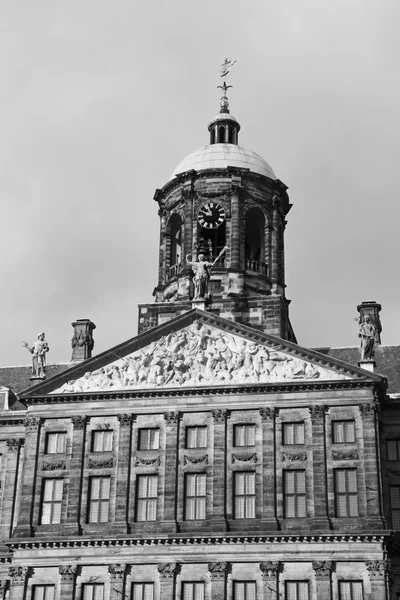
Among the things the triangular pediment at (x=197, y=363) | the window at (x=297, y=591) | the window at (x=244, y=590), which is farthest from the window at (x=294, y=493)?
the triangular pediment at (x=197, y=363)

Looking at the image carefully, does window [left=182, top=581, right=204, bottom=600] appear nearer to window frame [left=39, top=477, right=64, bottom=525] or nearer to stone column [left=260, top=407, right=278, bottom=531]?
stone column [left=260, top=407, right=278, bottom=531]

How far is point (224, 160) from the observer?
187 feet

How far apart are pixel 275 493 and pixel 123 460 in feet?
20.9

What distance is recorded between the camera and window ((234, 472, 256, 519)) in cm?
4603

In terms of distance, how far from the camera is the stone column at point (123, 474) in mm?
46594

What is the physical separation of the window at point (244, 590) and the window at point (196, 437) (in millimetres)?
5770

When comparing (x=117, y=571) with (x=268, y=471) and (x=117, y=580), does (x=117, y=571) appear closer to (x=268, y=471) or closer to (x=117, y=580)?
(x=117, y=580)

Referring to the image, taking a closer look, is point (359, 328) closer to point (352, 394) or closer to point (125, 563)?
point (352, 394)

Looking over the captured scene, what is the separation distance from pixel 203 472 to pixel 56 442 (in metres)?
6.50

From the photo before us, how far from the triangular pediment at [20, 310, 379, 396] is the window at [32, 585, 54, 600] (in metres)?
8.02

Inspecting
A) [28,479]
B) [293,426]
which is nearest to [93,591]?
[28,479]

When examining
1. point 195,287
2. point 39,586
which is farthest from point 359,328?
point 39,586

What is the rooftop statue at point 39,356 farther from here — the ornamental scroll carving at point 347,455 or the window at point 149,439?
the ornamental scroll carving at point 347,455

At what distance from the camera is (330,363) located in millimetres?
47281
